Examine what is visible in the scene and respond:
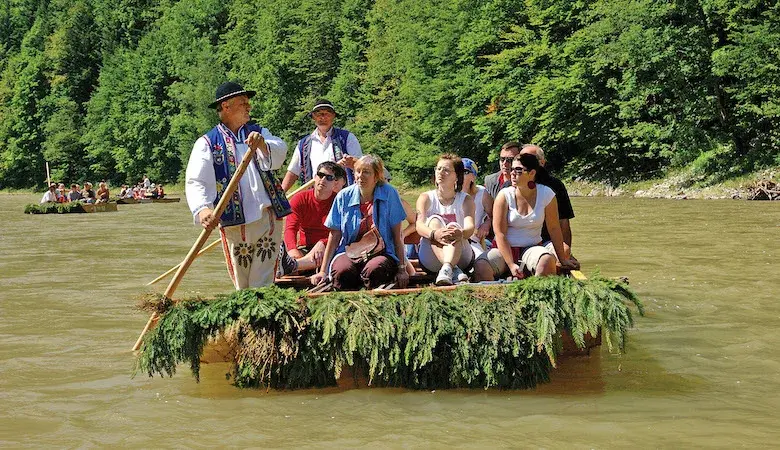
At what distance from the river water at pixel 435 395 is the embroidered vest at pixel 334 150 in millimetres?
2109

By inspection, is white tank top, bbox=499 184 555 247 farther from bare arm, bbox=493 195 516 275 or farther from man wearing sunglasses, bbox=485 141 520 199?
man wearing sunglasses, bbox=485 141 520 199

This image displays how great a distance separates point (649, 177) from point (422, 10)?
17.5 metres

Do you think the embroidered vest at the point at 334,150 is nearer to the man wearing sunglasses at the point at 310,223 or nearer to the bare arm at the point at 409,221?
the man wearing sunglasses at the point at 310,223

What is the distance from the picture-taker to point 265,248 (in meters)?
6.37

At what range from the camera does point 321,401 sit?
5719mm

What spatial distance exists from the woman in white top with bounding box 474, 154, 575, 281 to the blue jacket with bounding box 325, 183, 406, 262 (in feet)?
2.50

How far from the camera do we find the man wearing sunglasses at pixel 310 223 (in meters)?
7.71

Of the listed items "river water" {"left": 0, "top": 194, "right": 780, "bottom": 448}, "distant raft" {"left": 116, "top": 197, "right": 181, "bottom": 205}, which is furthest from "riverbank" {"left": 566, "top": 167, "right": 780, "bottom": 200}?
"river water" {"left": 0, "top": 194, "right": 780, "bottom": 448}

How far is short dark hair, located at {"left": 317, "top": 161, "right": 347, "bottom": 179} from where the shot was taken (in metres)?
7.63

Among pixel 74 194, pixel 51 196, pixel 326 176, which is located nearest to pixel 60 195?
pixel 51 196

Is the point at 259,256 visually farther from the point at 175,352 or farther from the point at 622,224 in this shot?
the point at 622,224

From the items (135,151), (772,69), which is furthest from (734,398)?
(135,151)

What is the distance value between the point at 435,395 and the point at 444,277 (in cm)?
117

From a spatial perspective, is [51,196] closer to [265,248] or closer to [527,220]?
[265,248]
